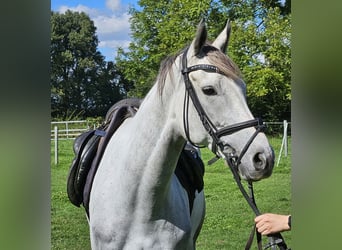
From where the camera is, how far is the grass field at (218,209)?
3.69 metres

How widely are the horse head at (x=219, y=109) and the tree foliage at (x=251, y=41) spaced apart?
424 centimetres

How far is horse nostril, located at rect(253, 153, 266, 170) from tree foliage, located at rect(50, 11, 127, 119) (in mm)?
5289

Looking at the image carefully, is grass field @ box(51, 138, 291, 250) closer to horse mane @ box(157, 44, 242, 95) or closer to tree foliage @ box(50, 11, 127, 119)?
tree foliage @ box(50, 11, 127, 119)

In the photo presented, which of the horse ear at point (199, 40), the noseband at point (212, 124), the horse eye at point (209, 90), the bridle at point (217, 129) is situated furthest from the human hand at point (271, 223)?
the horse ear at point (199, 40)

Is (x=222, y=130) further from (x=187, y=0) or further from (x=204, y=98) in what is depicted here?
(x=187, y=0)

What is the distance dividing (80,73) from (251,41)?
5680 millimetres

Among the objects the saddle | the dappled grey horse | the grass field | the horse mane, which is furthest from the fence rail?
the horse mane

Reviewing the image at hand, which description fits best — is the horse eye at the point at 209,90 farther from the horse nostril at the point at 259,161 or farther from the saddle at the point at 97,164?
the saddle at the point at 97,164

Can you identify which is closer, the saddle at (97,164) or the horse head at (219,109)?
the horse head at (219,109)

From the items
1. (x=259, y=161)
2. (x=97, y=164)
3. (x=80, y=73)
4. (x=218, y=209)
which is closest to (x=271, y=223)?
(x=259, y=161)

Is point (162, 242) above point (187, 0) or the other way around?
the other way around

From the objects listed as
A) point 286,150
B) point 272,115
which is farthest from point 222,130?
point 272,115
